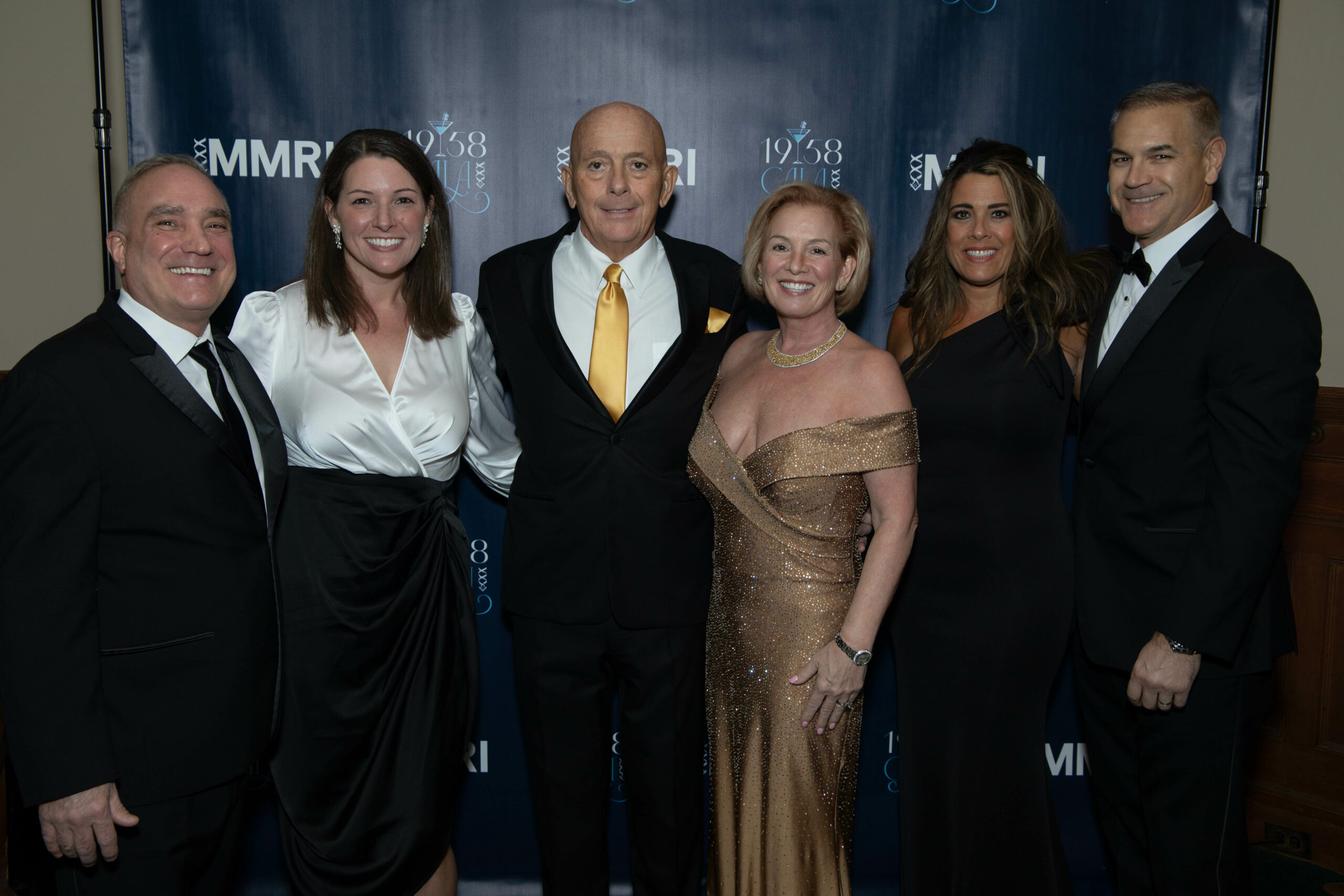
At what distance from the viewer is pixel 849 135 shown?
261 cm

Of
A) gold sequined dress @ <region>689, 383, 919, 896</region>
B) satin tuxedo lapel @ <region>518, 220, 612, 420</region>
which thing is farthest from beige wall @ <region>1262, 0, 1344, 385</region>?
satin tuxedo lapel @ <region>518, 220, 612, 420</region>

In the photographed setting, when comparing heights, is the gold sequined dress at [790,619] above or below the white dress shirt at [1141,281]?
below

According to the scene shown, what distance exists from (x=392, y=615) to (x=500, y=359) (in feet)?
2.05

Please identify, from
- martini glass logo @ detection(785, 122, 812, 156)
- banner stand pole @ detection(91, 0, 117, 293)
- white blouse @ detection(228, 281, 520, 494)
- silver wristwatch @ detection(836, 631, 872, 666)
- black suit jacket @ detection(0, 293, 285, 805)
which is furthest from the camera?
martini glass logo @ detection(785, 122, 812, 156)

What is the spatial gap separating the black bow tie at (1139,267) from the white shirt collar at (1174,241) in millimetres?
12

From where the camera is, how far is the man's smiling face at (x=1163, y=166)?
5.95ft

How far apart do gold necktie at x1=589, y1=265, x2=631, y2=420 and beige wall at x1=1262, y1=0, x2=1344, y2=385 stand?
2.20 metres

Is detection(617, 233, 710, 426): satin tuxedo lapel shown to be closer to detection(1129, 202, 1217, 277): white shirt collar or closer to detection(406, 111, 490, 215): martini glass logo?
detection(406, 111, 490, 215): martini glass logo

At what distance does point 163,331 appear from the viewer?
1531 mm

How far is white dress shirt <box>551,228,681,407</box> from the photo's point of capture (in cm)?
202

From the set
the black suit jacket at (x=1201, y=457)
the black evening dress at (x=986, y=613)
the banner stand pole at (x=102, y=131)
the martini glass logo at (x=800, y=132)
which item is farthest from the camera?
the martini glass logo at (x=800, y=132)

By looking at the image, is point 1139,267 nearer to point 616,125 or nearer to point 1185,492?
point 1185,492

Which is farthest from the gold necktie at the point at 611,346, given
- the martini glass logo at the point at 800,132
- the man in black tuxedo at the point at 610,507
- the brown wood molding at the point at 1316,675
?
the brown wood molding at the point at 1316,675

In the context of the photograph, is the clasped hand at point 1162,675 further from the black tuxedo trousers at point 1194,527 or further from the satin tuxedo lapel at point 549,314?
the satin tuxedo lapel at point 549,314
